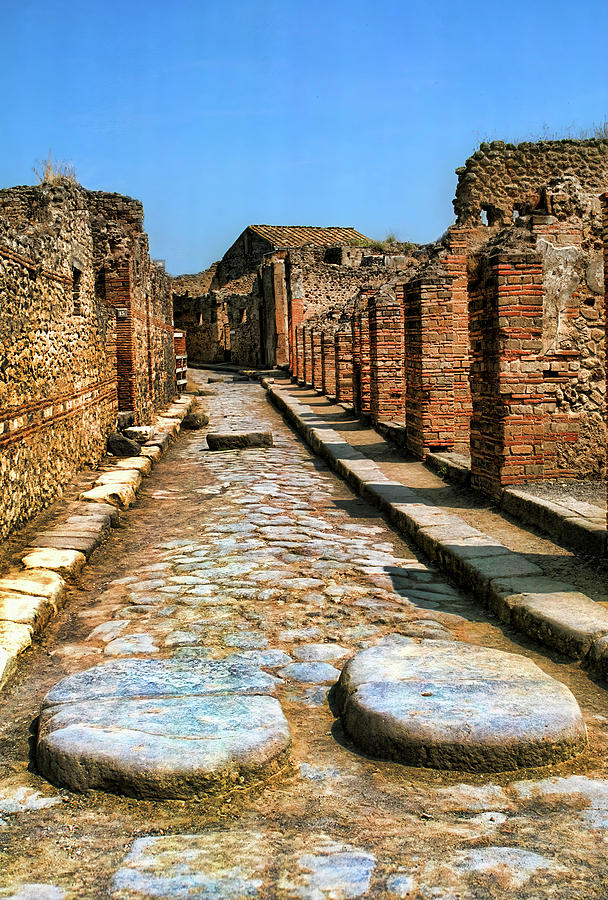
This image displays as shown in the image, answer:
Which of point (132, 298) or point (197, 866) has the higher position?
point (132, 298)

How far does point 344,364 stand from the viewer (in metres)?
17.1

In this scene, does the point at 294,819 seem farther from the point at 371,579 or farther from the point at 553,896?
the point at 371,579

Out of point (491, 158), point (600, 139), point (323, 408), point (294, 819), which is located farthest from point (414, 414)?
point (600, 139)

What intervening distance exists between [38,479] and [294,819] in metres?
5.04

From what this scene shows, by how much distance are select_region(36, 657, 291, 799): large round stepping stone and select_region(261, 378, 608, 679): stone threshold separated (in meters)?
1.47

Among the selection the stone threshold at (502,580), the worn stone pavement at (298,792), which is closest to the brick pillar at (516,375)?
the stone threshold at (502,580)

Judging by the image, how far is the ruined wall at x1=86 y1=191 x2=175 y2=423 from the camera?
40.1 feet

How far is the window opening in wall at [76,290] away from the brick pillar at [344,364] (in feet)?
25.6

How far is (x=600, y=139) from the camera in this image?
1795 centimetres

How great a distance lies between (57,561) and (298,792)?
125 inches

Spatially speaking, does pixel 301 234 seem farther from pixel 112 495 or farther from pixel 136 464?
pixel 112 495

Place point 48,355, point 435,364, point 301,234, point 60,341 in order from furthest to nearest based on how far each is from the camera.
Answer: point 301,234
point 435,364
point 60,341
point 48,355

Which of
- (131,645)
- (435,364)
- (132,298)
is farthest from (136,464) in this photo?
(131,645)

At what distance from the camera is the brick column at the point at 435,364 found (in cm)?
945
